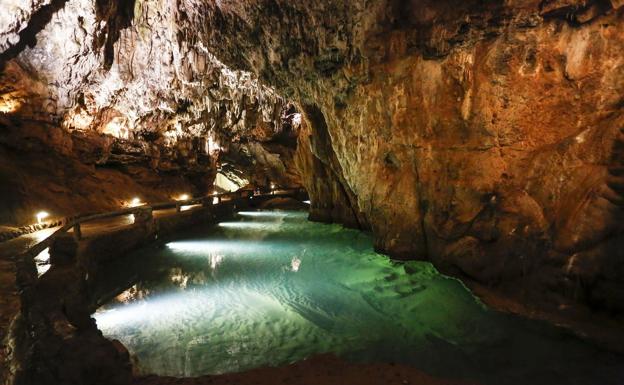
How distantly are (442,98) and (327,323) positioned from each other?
5382 millimetres

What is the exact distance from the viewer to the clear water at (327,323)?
195 inches

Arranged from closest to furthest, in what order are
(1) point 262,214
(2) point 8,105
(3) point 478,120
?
1. (3) point 478,120
2. (2) point 8,105
3. (1) point 262,214

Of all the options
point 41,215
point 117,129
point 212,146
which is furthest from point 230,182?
point 41,215

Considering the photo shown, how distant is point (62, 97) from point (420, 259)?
14.9 metres

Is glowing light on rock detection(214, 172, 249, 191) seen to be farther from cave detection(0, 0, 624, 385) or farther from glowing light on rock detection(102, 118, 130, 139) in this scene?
cave detection(0, 0, 624, 385)

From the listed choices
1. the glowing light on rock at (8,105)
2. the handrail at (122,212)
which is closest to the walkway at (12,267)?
the handrail at (122,212)

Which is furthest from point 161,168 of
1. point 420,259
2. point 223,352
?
point 223,352

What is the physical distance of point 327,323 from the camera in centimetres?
641

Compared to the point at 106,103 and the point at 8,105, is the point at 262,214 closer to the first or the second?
the point at 106,103

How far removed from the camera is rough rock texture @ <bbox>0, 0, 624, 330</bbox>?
6281 mm

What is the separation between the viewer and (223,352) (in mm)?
5398

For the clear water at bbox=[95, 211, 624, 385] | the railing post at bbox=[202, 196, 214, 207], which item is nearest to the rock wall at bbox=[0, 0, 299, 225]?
the railing post at bbox=[202, 196, 214, 207]

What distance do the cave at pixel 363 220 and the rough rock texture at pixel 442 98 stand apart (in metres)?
0.04

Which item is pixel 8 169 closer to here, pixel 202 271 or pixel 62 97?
pixel 62 97
